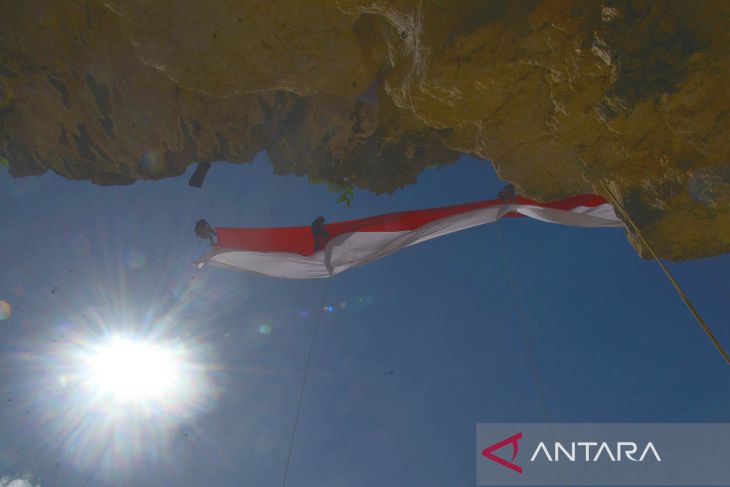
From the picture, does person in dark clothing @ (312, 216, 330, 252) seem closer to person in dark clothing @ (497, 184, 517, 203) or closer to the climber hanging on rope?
the climber hanging on rope

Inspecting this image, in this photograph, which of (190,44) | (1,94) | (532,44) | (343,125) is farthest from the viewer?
(343,125)

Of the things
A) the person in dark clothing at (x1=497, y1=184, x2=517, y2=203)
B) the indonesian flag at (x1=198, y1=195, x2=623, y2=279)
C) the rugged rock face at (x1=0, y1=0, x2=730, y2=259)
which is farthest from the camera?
the person in dark clothing at (x1=497, y1=184, x2=517, y2=203)

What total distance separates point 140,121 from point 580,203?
240 inches

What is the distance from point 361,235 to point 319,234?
59 cm

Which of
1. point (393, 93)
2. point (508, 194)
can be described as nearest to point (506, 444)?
point (508, 194)

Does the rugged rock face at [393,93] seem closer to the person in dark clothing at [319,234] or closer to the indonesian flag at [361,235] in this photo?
the indonesian flag at [361,235]

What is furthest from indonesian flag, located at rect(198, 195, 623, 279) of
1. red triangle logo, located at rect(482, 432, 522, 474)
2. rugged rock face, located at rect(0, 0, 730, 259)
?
red triangle logo, located at rect(482, 432, 522, 474)

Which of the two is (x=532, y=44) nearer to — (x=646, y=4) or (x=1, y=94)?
(x=646, y=4)

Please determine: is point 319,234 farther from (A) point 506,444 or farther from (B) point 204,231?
(A) point 506,444

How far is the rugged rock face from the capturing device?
2.79 m

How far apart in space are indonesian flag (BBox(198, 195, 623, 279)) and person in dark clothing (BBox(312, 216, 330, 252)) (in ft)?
0.09

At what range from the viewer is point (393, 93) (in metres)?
3.99

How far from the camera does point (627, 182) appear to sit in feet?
11.9

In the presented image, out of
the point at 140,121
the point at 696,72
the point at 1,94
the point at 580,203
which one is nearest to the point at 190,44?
the point at 140,121
